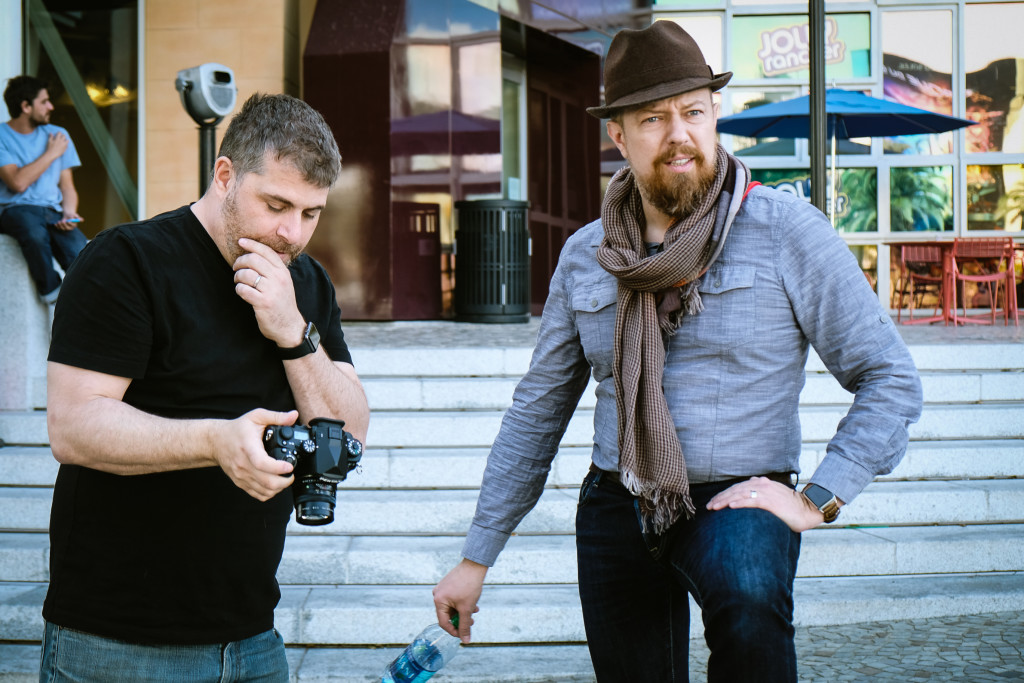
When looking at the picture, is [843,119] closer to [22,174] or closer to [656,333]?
[22,174]

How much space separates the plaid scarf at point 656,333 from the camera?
2.25m

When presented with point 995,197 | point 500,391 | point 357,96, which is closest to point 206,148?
point 500,391

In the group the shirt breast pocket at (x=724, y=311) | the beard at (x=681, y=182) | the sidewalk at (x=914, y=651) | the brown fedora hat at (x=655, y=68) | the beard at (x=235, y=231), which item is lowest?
the sidewalk at (x=914, y=651)

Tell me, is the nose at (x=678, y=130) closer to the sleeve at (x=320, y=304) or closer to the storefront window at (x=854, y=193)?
the sleeve at (x=320, y=304)

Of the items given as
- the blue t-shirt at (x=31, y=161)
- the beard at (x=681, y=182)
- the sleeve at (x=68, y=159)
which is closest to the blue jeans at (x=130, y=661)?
the beard at (x=681, y=182)

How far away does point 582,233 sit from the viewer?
264 centimetres

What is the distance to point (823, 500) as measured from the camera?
215cm

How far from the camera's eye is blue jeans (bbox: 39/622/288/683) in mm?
2102

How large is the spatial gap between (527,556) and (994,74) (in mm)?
13798

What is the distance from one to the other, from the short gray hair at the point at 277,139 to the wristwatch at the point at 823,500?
4.16 ft

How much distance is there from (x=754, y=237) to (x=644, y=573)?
818mm

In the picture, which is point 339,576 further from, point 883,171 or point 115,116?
point 883,171

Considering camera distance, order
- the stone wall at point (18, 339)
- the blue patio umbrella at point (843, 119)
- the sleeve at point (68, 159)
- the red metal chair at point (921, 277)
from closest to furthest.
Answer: the stone wall at point (18, 339) → the sleeve at point (68, 159) → the blue patio umbrella at point (843, 119) → the red metal chair at point (921, 277)

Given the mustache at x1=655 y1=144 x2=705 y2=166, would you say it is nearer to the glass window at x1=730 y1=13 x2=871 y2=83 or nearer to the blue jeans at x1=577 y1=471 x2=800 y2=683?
the blue jeans at x1=577 y1=471 x2=800 y2=683
